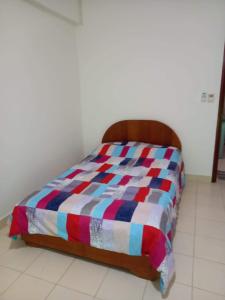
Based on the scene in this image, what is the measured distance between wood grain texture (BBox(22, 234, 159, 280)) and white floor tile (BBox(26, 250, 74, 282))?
63 millimetres

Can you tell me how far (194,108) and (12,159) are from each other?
2.27 metres

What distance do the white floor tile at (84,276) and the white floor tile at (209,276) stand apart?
0.69 meters

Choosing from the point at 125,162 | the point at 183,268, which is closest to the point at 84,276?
the point at 183,268

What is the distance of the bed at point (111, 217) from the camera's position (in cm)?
159

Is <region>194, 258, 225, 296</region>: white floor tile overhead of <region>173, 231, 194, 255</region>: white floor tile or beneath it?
beneath

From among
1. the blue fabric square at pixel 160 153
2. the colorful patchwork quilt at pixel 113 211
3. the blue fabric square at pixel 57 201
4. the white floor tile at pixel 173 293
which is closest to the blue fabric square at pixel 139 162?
the colorful patchwork quilt at pixel 113 211

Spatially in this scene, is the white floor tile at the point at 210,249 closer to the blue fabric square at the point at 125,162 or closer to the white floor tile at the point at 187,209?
the white floor tile at the point at 187,209

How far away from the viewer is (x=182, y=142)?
3189mm

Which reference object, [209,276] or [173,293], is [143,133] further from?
[173,293]

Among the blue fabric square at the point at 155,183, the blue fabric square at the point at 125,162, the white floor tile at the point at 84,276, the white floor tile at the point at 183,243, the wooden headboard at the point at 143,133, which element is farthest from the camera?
the wooden headboard at the point at 143,133

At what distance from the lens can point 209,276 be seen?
1.70 meters

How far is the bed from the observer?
1595 mm

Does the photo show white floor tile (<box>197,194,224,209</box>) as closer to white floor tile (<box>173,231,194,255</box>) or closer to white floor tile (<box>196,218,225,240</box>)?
white floor tile (<box>196,218,225,240</box>)

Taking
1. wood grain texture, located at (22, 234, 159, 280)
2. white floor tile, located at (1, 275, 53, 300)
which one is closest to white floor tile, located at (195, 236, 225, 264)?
wood grain texture, located at (22, 234, 159, 280)
